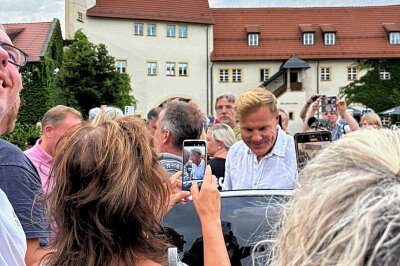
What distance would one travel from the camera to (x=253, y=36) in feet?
174

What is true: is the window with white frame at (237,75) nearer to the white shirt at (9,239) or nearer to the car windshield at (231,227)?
the car windshield at (231,227)

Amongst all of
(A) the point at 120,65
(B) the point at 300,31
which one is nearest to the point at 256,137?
A: (A) the point at 120,65

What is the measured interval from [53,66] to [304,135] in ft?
115

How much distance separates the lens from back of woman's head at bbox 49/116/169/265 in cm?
212

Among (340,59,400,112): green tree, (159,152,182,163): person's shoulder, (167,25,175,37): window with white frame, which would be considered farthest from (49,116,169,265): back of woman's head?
(167,25,175,37): window with white frame

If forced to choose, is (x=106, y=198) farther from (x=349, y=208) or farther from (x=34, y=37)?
(x=34, y=37)

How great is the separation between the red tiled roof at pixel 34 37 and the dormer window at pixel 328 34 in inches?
1018

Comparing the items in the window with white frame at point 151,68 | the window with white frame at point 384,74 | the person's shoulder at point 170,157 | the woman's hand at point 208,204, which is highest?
the window with white frame at point 151,68

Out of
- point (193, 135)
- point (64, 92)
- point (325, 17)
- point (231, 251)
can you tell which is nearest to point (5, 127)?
point (231, 251)

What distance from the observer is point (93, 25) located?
50094 millimetres

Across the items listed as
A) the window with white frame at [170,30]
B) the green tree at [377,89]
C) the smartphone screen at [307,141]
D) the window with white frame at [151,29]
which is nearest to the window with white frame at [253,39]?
the window with white frame at [170,30]

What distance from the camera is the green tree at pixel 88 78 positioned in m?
33.7

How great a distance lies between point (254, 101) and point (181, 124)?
1.69ft

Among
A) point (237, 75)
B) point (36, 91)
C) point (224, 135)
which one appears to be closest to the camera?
point (224, 135)
